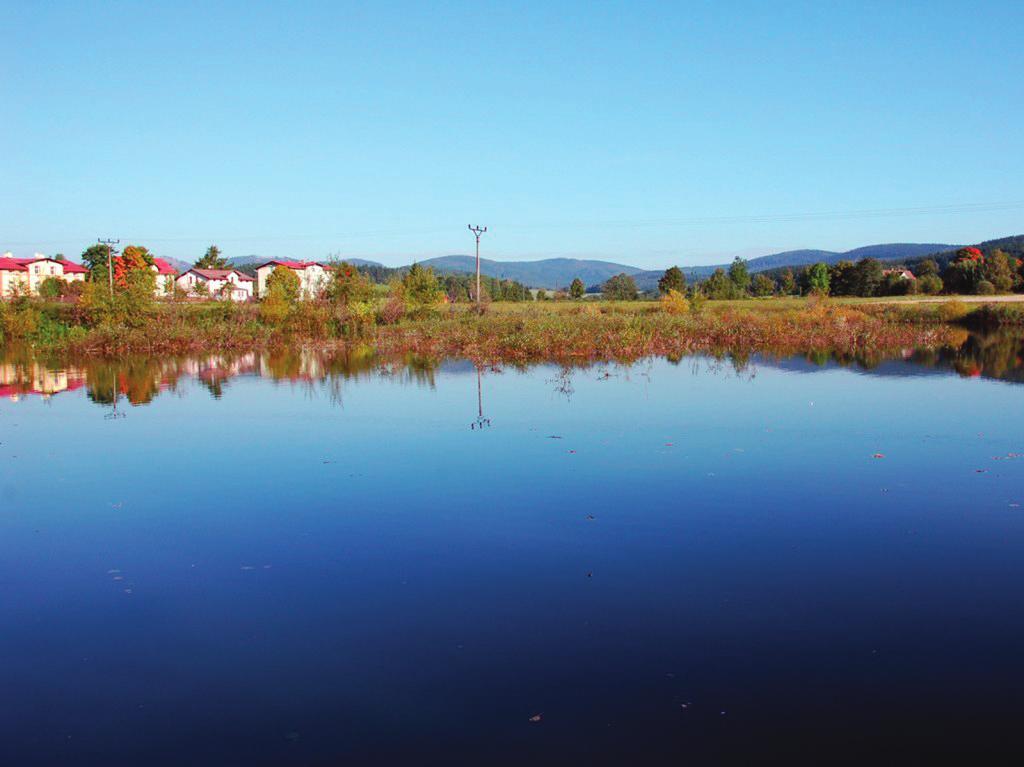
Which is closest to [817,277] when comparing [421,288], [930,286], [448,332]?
[930,286]

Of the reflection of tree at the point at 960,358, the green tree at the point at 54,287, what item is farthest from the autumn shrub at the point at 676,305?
the green tree at the point at 54,287

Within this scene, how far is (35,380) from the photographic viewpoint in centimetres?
2280

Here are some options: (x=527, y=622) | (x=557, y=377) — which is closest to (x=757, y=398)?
(x=557, y=377)

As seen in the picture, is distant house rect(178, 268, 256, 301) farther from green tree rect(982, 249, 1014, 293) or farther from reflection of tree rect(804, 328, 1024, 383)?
reflection of tree rect(804, 328, 1024, 383)

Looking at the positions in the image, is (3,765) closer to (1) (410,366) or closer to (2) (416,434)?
(2) (416,434)

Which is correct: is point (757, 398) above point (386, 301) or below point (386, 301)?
below

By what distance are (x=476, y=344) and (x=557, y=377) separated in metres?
8.52

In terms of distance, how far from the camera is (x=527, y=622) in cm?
637

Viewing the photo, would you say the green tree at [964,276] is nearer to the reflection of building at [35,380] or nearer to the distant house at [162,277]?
the distant house at [162,277]

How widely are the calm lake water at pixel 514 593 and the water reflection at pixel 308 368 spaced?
5709mm

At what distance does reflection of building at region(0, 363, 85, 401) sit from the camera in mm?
20453

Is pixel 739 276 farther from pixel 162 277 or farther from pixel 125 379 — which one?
pixel 125 379

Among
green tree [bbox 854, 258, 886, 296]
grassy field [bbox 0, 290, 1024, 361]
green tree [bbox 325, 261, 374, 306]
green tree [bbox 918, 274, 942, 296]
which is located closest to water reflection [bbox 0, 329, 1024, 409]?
grassy field [bbox 0, 290, 1024, 361]

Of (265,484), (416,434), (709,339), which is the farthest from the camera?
(709,339)
